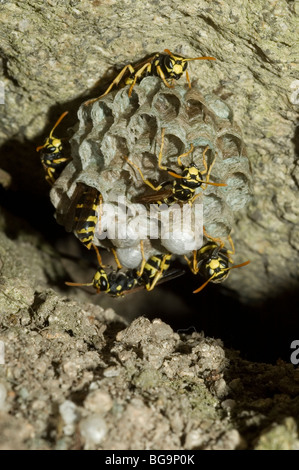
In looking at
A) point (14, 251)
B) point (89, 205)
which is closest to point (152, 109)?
point (89, 205)

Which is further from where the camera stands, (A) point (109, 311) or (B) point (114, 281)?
(B) point (114, 281)

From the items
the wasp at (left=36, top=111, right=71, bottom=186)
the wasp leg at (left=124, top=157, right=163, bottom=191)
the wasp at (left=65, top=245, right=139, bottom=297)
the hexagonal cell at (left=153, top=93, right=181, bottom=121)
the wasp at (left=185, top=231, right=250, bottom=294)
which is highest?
the hexagonal cell at (left=153, top=93, right=181, bottom=121)

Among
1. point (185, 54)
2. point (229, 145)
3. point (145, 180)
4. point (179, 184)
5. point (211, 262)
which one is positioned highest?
point (185, 54)

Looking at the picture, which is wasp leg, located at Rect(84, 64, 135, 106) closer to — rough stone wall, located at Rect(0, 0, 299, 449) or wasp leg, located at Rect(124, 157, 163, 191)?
rough stone wall, located at Rect(0, 0, 299, 449)

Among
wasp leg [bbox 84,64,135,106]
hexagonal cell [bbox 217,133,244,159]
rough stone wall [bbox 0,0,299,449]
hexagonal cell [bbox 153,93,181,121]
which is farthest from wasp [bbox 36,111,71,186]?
hexagonal cell [bbox 217,133,244,159]

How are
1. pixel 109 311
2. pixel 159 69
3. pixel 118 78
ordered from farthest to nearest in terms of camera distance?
pixel 109 311 → pixel 118 78 → pixel 159 69

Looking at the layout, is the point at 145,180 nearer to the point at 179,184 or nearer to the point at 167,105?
the point at 179,184

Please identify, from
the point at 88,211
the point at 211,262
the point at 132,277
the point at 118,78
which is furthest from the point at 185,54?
the point at 132,277
